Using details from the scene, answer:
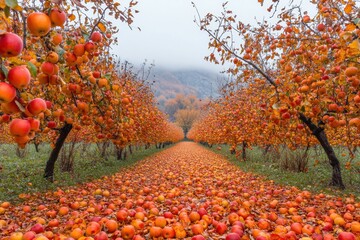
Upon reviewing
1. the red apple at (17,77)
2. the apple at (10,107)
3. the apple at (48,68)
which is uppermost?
the apple at (48,68)

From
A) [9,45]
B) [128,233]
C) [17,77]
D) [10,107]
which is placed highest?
[9,45]

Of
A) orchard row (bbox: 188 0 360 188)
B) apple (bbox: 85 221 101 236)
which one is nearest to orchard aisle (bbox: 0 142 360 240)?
apple (bbox: 85 221 101 236)

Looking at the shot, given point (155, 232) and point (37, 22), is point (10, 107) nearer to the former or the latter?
point (37, 22)

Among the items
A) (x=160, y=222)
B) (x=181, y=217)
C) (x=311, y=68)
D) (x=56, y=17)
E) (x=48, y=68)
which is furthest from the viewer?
(x=311, y=68)

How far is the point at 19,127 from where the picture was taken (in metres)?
1.75

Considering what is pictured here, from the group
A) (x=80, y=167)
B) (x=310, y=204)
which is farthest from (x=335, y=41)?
(x=80, y=167)

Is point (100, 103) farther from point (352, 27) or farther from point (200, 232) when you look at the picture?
point (352, 27)

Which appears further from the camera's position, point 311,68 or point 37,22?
point 311,68

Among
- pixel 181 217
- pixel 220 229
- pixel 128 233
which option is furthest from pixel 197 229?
pixel 128 233

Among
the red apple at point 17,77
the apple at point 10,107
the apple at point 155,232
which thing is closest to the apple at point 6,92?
the red apple at point 17,77

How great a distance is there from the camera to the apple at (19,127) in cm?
174

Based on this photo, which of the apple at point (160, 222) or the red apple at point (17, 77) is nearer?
the red apple at point (17, 77)

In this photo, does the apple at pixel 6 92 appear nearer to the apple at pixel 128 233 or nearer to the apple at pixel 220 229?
the apple at pixel 128 233

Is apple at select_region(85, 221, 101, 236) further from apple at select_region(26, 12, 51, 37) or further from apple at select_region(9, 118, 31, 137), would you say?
apple at select_region(26, 12, 51, 37)
